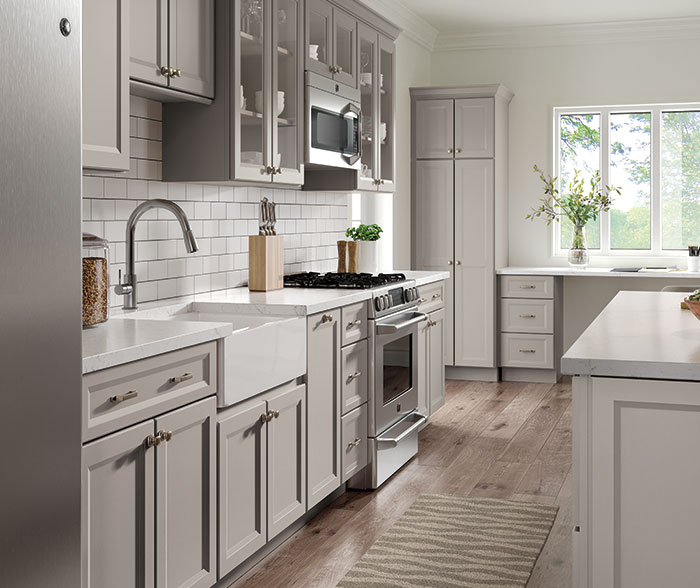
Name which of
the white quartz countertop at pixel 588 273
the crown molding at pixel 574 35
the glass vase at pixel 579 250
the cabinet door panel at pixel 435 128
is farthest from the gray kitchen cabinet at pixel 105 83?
the crown molding at pixel 574 35

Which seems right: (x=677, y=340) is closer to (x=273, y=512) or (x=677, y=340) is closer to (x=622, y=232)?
(x=273, y=512)

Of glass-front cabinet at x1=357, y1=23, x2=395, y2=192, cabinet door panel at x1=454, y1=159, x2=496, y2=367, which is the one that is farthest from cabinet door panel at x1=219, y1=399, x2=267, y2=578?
cabinet door panel at x1=454, y1=159, x2=496, y2=367

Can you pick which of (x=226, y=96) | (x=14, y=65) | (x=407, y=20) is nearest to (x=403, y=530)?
(x=226, y=96)

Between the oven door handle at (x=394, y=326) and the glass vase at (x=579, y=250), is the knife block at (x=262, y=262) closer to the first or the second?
the oven door handle at (x=394, y=326)

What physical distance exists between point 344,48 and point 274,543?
238 centimetres

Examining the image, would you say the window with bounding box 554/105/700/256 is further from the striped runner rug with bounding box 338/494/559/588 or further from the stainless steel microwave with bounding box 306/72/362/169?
the striped runner rug with bounding box 338/494/559/588

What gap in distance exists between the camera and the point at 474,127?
646cm

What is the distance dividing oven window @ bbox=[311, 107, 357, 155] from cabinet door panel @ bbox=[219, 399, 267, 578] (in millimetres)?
1530

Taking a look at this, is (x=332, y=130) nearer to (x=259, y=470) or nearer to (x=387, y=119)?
(x=387, y=119)

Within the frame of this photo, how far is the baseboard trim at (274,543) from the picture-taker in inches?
114

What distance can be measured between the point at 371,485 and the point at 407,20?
3.67 meters

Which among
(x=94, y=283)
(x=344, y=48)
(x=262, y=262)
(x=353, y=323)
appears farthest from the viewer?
(x=344, y=48)

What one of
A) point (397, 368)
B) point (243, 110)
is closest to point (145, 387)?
point (243, 110)

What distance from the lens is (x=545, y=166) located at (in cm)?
686
